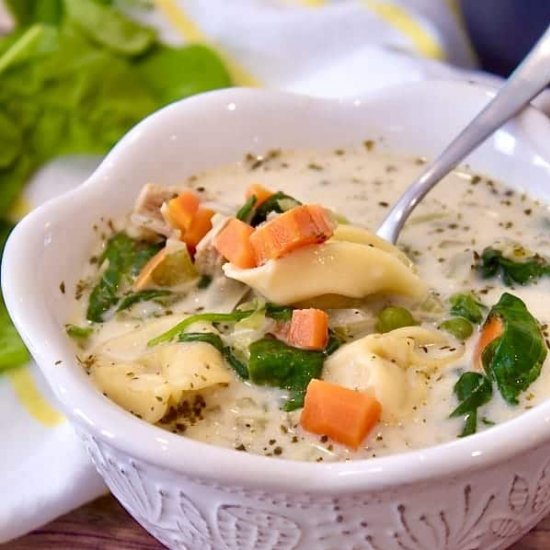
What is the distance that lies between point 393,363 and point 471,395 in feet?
0.41

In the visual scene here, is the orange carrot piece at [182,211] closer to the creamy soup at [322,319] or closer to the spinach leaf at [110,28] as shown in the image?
the creamy soup at [322,319]

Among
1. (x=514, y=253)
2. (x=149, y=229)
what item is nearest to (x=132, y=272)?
(x=149, y=229)

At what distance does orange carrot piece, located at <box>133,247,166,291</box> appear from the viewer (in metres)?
1.82

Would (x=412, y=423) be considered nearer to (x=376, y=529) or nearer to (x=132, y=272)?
(x=376, y=529)

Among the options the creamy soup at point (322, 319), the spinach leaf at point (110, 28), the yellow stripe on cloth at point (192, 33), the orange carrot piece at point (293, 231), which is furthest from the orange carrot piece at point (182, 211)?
the spinach leaf at point (110, 28)

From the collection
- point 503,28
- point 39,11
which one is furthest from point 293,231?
point 39,11

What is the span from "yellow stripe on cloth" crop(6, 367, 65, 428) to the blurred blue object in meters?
1.46

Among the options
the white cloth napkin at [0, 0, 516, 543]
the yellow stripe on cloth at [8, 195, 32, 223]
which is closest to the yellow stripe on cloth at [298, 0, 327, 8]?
the white cloth napkin at [0, 0, 516, 543]

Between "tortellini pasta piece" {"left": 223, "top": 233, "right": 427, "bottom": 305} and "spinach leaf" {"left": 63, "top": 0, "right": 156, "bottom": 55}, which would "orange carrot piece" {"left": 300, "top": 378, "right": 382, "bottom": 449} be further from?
"spinach leaf" {"left": 63, "top": 0, "right": 156, "bottom": 55}

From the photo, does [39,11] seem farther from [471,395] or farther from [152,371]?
[471,395]

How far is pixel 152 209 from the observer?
6.42 ft

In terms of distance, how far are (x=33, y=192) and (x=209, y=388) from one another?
1260mm

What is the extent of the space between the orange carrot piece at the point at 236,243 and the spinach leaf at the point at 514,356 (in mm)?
410

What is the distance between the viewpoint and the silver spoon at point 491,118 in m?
2.02
